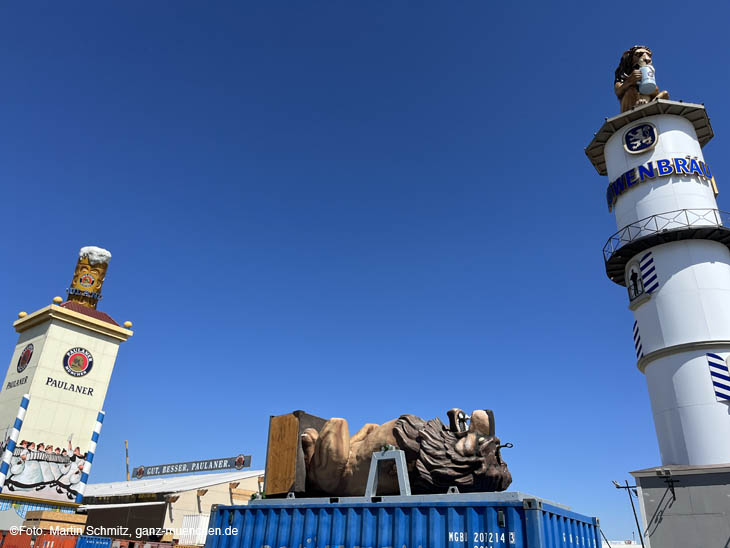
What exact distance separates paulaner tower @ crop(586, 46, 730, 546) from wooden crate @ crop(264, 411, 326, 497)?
60.4 ft

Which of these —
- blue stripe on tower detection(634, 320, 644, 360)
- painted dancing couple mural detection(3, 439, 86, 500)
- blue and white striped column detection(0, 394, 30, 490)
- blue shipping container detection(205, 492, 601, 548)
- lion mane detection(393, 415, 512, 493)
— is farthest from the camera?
painted dancing couple mural detection(3, 439, 86, 500)

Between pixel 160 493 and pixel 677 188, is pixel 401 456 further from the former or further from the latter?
pixel 160 493

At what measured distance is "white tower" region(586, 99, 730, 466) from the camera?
74.9 ft

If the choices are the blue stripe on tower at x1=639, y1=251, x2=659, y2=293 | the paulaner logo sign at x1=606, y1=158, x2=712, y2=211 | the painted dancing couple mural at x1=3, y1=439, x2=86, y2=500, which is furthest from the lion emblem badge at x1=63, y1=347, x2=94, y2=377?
the paulaner logo sign at x1=606, y1=158, x2=712, y2=211

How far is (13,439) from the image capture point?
2892 cm

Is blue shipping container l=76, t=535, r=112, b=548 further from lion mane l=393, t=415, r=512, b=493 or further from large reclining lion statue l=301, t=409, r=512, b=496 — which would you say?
lion mane l=393, t=415, r=512, b=493

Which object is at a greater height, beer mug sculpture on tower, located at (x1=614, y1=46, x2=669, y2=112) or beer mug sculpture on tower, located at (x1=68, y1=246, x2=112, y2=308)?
beer mug sculpture on tower, located at (x1=614, y1=46, x2=669, y2=112)

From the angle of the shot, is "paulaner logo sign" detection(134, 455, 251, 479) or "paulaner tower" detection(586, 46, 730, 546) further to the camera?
"paulaner logo sign" detection(134, 455, 251, 479)

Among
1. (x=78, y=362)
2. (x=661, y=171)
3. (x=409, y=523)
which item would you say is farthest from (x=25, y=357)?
(x=661, y=171)

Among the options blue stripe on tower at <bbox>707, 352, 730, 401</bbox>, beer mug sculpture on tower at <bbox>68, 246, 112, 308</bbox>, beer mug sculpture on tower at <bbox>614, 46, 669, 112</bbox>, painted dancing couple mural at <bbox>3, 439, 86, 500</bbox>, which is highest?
beer mug sculpture on tower at <bbox>614, 46, 669, 112</bbox>

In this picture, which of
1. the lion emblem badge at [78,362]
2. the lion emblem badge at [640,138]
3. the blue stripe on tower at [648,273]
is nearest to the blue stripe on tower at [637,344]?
the blue stripe on tower at [648,273]

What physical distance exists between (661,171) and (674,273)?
591 cm

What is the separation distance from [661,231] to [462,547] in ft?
74.0

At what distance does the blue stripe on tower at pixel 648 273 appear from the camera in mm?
25844
